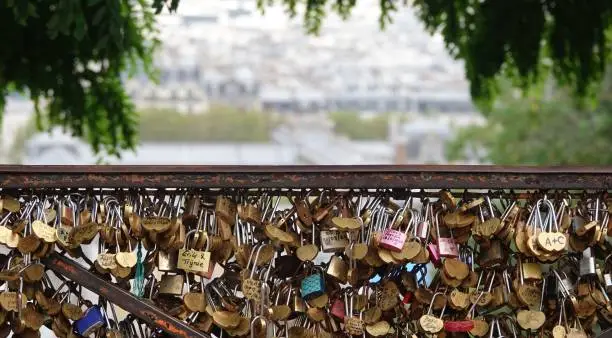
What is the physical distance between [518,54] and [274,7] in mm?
2713

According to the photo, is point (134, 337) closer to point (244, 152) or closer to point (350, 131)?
point (244, 152)

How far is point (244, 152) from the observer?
12006 centimetres

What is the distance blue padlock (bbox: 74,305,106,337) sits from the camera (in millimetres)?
3711

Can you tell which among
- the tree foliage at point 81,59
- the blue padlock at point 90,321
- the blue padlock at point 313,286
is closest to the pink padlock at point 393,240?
the blue padlock at point 313,286

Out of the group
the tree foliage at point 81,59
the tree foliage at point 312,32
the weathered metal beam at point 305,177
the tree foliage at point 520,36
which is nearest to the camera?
the weathered metal beam at point 305,177

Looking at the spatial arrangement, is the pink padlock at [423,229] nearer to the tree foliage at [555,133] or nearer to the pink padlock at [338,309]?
the pink padlock at [338,309]

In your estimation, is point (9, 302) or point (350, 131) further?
point (350, 131)

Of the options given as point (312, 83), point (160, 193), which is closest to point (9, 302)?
point (160, 193)

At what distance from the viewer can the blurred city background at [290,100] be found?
120500 mm

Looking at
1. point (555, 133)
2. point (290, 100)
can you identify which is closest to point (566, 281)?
point (555, 133)

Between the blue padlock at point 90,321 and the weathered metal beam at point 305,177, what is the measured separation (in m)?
0.40

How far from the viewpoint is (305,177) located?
3.59 meters

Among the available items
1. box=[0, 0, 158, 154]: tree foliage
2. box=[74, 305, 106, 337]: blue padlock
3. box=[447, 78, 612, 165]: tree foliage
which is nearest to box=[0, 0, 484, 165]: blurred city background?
box=[447, 78, 612, 165]: tree foliage

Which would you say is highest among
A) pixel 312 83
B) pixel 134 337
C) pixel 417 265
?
pixel 417 265
